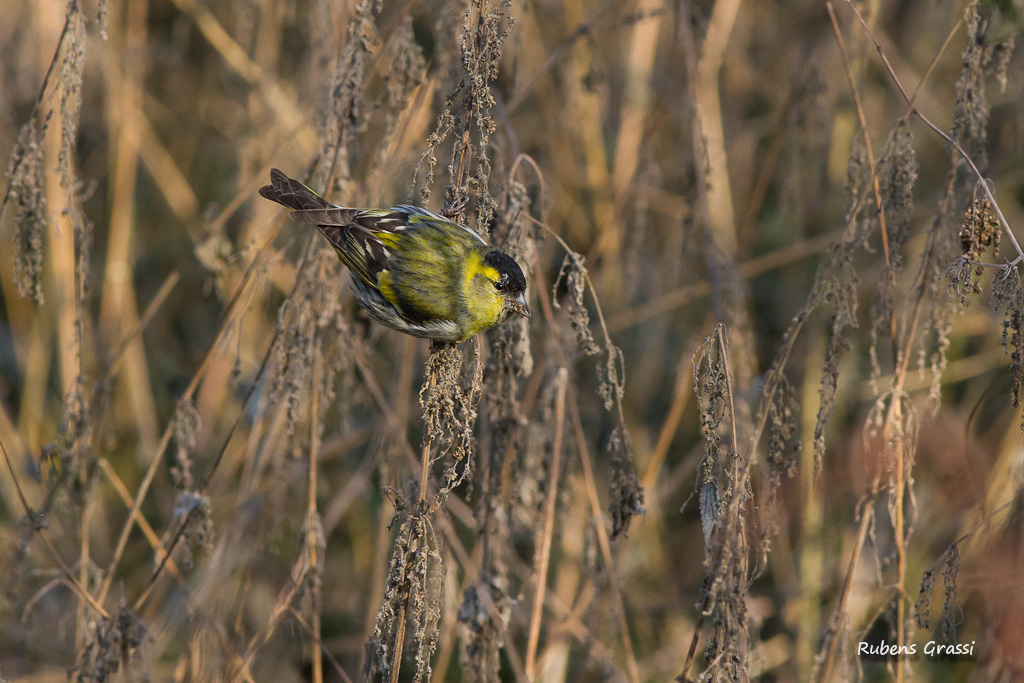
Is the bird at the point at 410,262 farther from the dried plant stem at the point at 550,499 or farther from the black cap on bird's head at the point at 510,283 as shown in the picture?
the dried plant stem at the point at 550,499

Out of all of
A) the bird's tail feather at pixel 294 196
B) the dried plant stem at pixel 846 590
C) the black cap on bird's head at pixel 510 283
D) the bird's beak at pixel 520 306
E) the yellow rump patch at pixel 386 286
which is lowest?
the dried plant stem at pixel 846 590

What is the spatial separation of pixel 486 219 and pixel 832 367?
1008 mm


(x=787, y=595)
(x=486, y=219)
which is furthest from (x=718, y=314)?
(x=787, y=595)

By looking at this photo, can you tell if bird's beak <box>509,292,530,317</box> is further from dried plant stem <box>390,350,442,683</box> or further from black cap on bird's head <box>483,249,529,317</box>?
dried plant stem <box>390,350,442,683</box>

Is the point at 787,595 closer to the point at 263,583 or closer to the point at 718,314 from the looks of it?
the point at 718,314

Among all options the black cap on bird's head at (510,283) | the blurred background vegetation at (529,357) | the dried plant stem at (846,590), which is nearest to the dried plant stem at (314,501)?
the blurred background vegetation at (529,357)

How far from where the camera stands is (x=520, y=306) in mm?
2465

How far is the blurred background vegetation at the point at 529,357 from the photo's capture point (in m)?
2.25

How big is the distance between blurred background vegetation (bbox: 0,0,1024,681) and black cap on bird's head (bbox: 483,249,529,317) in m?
0.06

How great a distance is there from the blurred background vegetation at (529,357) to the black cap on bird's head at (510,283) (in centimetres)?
6

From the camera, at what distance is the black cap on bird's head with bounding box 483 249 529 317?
2406mm

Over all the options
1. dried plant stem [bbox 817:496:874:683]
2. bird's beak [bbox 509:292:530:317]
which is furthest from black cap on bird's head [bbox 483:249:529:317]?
dried plant stem [bbox 817:496:874:683]

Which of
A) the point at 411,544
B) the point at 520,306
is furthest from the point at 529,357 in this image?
the point at 411,544

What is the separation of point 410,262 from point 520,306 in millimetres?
483
